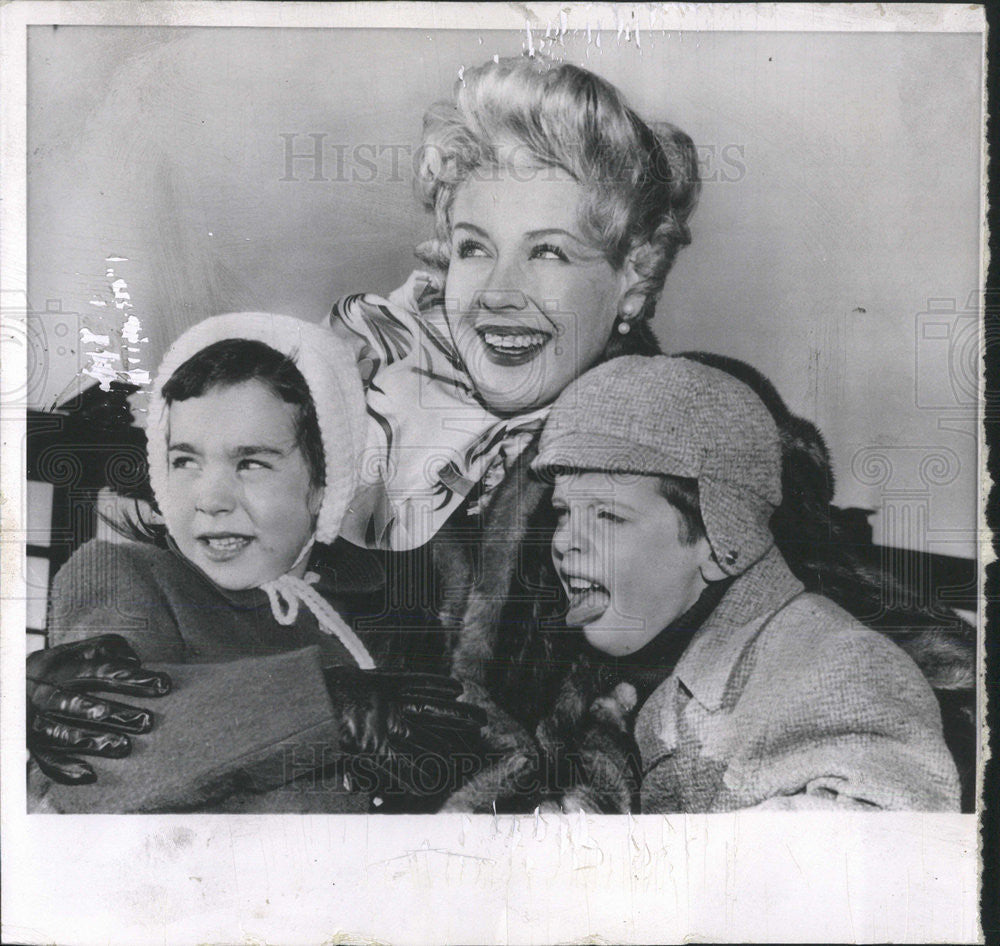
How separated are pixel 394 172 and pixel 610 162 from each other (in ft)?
2.08

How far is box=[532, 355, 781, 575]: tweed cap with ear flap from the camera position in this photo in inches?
100.0

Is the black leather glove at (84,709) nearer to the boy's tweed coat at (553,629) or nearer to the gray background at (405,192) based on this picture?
the gray background at (405,192)

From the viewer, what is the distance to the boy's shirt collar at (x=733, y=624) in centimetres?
253

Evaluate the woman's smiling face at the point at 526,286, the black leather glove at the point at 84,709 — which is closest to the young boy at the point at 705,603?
the woman's smiling face at the point at 526,286

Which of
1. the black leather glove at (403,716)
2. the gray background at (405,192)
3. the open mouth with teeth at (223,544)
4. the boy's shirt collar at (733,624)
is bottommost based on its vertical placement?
the black leather glove at (403,716)

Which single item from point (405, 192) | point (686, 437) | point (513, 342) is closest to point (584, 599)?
point (686, 437)

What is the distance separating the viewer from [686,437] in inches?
100

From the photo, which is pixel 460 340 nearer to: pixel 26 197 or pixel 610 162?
pixel 610 162

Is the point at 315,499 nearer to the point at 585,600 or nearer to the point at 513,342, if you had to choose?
the point at 513,342

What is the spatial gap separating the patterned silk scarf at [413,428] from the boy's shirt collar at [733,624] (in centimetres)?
74

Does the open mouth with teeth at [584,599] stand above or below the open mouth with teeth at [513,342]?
below

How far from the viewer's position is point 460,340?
2.58 meters

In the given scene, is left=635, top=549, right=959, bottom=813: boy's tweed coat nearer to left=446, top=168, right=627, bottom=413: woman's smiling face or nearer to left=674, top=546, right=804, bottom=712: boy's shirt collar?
left=674, top=546, right=804, bottom=712: boy's shirt collar

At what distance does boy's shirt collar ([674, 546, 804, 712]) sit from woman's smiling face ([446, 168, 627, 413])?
31.0 inches
